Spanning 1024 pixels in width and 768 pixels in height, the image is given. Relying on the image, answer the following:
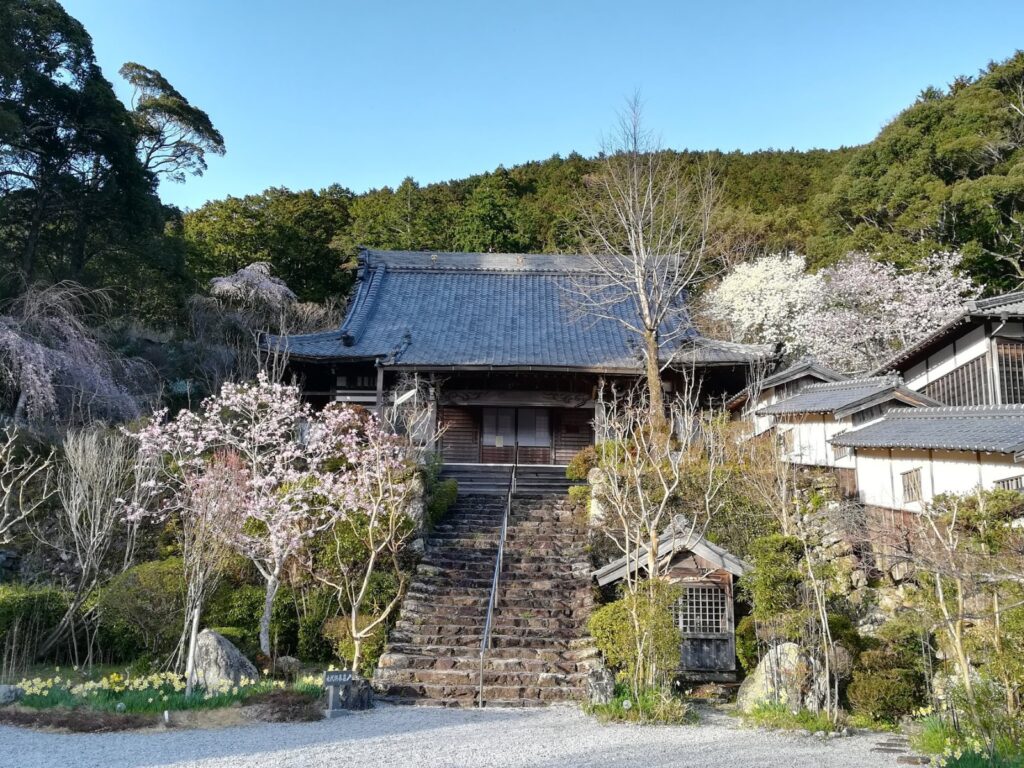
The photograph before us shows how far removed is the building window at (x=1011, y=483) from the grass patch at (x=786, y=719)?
4206 mm

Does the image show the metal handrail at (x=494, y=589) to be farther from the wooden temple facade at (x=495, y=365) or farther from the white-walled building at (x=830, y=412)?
the white-walled building at (x=830, y=412)

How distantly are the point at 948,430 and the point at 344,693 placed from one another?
31.0 ft

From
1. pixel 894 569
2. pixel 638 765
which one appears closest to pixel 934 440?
pixel 894 569

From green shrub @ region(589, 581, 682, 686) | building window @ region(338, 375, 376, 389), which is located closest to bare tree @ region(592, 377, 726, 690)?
green shrub @ region(589, 581, 682, 686)

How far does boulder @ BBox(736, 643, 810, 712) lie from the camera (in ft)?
26.3

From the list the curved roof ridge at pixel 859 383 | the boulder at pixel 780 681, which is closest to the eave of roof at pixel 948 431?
the curved roof ridge at pixel 859 383

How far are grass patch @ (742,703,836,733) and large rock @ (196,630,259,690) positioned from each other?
605cm

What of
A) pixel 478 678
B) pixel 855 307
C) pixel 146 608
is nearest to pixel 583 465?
pixel 478 678

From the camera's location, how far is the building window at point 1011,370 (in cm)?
1370

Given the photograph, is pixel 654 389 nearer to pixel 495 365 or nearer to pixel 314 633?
pixel 495 365

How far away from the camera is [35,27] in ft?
58.6

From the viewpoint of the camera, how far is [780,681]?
8211mm

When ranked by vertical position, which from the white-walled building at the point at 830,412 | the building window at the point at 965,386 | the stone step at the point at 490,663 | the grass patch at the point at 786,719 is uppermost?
the building window at the point at 965,386

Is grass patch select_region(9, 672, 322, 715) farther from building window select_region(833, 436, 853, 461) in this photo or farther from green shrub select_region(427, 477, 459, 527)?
building window select_region(833, 436, 853, 461)
